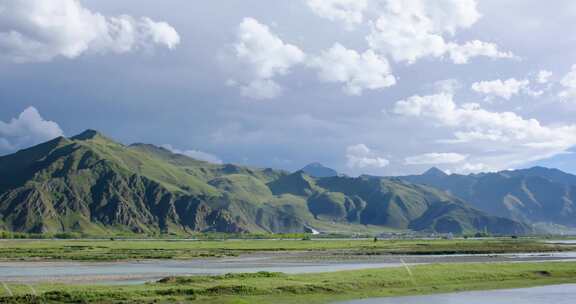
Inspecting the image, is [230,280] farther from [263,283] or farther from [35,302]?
[35,302]

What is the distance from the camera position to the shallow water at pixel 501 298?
180 feet

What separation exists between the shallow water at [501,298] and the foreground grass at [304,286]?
292 cm

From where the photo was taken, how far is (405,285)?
66.4 meters

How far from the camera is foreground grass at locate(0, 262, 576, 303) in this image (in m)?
52.7

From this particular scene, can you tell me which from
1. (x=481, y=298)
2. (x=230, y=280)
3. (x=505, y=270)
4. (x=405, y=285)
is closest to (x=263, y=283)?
(x=230, y=280)

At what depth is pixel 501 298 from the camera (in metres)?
57.9

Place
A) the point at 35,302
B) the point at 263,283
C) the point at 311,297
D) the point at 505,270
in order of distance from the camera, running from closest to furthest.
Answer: the point at 35,302 → the point at 311,297 → the point at 263,283 → the point at 505,270

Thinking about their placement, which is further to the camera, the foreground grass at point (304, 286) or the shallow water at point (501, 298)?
the shallow water at point (501, 298)

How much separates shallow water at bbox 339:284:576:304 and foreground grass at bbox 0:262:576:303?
292 centimetres

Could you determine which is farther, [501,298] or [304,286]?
[304,286]

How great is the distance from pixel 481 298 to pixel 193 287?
2775cm

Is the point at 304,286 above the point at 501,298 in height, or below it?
above

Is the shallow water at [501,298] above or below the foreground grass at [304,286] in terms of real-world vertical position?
below

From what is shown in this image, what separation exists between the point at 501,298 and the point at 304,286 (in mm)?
19089
